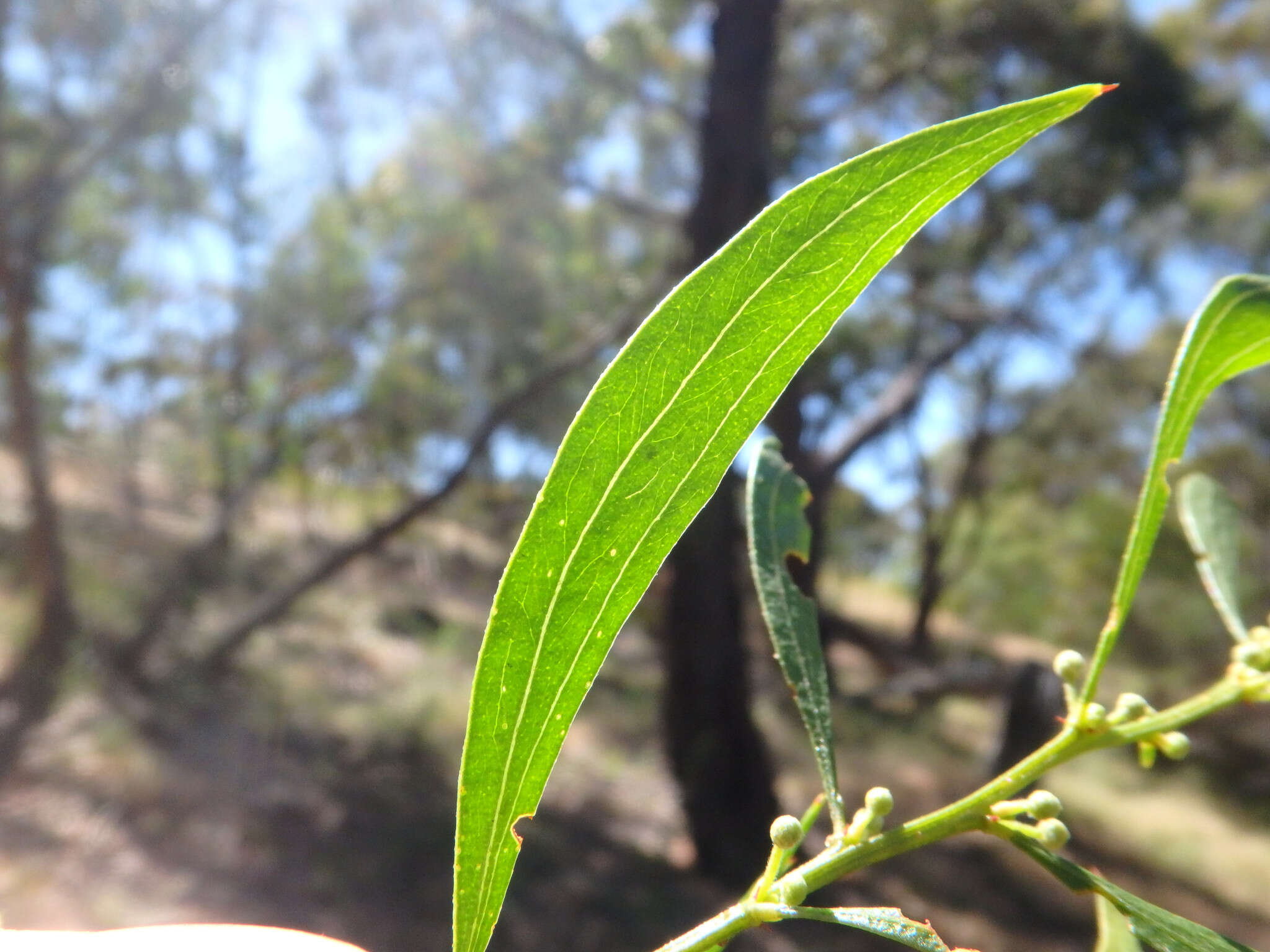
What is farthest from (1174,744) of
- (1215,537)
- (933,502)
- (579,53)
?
(933,502)

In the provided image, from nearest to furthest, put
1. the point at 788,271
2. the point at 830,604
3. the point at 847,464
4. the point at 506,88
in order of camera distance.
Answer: the point at 788,271
the point at 847,464
the point at 506,88
the point at 830,604

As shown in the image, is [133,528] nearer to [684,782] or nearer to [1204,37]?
[684,782]

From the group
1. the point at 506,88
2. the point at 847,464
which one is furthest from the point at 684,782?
the point at 506,88

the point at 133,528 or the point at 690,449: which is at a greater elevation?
the point at 133,528

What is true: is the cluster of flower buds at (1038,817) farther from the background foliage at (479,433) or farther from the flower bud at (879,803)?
the background foliage at (479,433)

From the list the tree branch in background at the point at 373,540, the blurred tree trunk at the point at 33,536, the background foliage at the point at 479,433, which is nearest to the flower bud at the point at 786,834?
the background foliage at the point at 479,433

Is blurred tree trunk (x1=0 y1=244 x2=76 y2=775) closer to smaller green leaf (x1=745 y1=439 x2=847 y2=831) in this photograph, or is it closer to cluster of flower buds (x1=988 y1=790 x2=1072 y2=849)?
smaller green leaf (x1=745 y1=439 x2=847 y2=831)
